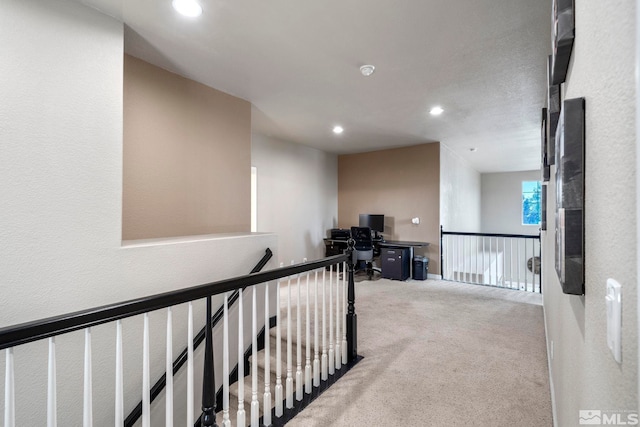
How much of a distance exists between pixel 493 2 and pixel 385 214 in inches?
200

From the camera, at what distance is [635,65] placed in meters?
0.41

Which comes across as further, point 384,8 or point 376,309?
point 376,309

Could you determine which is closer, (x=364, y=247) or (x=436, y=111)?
(x=436, y=111)

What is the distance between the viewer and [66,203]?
2104 mm

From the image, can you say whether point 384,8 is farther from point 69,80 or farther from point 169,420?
point 169,420

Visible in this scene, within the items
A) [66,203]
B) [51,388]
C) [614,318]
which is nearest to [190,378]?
[51,388]

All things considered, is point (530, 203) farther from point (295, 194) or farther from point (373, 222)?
point (295, 194)

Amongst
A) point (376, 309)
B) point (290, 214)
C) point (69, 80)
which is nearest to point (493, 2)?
point (69, 80)

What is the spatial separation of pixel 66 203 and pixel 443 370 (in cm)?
322

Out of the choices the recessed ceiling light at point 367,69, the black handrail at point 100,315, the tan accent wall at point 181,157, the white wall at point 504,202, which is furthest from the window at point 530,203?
the black handrail at point 100,315

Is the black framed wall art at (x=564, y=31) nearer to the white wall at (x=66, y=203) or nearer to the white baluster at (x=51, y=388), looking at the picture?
the white baluster at (x=51, y=388)

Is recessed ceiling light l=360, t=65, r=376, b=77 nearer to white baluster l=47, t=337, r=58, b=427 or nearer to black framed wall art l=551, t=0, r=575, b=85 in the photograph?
black framed wall art l=551, t=0, r=575, b=85

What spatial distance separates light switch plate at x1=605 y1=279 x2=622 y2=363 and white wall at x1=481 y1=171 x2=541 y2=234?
11.4m

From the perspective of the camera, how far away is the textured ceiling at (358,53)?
7.52 feet
